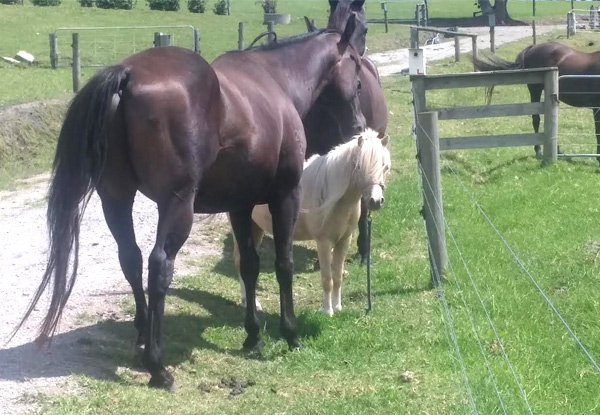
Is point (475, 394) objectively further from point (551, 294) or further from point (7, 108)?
point (7, 108)

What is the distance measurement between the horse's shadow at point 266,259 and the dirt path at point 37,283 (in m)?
0.18

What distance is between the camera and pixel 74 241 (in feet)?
18.0

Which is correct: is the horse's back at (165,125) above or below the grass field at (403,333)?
above

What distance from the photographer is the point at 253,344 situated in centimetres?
669

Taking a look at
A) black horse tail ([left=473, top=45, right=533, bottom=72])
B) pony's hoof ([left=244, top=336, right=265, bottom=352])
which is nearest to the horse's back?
pony's hoof ([left=244, top=336, right=265, bottom=352])

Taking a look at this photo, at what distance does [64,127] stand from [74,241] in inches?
27.4

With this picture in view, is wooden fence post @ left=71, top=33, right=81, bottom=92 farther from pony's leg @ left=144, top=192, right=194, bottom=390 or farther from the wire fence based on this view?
pony's leg @ left=144, top=192, right=194, bottom=390

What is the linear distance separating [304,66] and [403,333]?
2255mm

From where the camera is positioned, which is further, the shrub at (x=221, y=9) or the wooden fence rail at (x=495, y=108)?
the shrub at (x=221, y=9)

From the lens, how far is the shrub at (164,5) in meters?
49.2

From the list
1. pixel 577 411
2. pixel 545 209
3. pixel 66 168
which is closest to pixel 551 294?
pixel 577 411

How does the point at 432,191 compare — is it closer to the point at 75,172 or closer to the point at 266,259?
the point at 266,259

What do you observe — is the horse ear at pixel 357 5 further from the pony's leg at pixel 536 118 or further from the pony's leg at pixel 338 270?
the pony's leg at pixel 536 118

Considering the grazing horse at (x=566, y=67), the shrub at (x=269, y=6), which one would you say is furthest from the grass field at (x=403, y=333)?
the shrub at (x=269, y=6)
